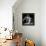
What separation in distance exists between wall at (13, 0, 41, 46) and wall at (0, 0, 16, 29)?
1.21 meters

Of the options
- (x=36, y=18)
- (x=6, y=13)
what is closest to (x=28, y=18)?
(x=36, y=18)

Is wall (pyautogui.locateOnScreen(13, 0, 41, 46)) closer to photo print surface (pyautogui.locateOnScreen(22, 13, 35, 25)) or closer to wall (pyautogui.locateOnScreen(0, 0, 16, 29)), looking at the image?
photo print surface (pyautogui.locateOnScreen(22, 13, 35, 25))

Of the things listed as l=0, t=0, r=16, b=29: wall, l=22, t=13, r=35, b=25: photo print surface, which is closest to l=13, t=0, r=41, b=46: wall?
l=22, t=13, r=35, b=25: photo print surface

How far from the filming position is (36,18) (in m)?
5.87

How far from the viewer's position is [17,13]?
19.3 ft

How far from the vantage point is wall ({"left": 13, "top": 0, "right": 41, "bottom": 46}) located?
584cm

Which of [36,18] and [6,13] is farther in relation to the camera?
[36,18]

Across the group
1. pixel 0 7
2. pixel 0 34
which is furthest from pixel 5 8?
pixel 0 34

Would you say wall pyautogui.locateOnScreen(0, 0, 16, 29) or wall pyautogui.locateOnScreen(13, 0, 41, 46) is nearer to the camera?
wall pyautogui.locateOnScreen(0, 0, 16, 29)

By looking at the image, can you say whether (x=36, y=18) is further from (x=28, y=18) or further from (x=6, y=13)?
(x=6, y=13)

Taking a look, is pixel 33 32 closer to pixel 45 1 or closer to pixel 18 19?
pixel 18 19

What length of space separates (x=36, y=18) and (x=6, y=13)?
1831 millimetres

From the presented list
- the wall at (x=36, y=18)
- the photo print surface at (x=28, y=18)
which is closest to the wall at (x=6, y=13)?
the wall at (x=36, y=18)

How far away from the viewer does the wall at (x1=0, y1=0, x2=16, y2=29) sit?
455 centimetres
